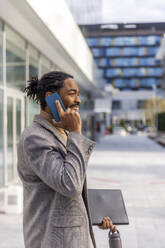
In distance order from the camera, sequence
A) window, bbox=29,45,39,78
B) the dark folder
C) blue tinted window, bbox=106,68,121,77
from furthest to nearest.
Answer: blue tinted window, bbox=106,68,121,77 → window, bbox=29,45,39,78 → the dark folder

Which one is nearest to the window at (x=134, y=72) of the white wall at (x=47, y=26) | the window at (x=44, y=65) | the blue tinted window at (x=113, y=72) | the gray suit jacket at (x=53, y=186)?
the blue tinted window at (x=113, y=72)

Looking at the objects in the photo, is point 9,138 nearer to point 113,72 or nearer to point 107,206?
point 107,206

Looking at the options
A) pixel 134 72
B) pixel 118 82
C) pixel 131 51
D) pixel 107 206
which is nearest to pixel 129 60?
pixel 131 51

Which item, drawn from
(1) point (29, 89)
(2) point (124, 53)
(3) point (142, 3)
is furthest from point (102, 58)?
(1) point (29, 89)

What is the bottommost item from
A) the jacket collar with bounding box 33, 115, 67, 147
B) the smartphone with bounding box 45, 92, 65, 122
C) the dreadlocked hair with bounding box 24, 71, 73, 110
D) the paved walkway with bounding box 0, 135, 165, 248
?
the paved walkway with bounding box 0, 135, 165, 248

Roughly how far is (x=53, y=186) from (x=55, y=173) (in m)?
0.06

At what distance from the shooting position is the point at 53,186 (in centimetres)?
177

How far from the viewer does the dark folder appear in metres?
2.24

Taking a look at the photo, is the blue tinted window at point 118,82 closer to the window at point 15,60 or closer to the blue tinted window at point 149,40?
the blue tinted window at point 149,40

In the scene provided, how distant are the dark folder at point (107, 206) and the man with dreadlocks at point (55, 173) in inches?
9.6

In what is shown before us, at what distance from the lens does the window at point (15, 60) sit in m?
10.1

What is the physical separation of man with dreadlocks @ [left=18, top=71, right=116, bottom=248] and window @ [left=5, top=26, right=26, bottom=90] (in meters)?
8.34

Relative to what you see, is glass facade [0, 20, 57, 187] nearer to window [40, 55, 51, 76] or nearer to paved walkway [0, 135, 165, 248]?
window [40, 55, 51, 76]

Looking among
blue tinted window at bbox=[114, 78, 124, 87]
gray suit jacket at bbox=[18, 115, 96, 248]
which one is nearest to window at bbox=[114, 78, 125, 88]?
blue tinted window at bbox=[114, 78, 124, 87]
